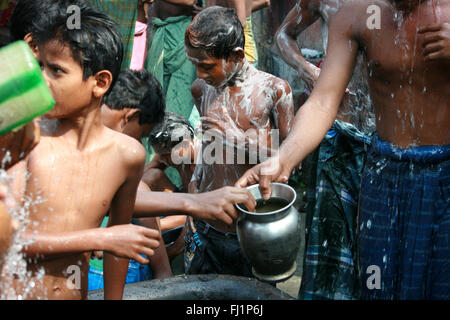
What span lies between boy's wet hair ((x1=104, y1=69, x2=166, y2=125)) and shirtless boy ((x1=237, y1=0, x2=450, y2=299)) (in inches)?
49.9

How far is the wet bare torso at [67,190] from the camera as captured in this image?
6.72 feet

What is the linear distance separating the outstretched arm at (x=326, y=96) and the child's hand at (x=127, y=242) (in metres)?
0.76

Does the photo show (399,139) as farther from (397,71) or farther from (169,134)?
(169,134)

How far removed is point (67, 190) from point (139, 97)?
1503 millimetres

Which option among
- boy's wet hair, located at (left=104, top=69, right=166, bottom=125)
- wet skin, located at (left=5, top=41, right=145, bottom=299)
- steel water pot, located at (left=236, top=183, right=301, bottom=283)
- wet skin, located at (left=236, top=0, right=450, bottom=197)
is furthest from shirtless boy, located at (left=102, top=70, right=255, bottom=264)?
wet skin, located at (left=236, top=0, right=450, bottom=197)

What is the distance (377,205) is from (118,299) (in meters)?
1.20

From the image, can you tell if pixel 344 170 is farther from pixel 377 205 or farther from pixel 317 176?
pixel 377 205

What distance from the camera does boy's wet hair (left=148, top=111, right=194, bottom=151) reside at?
12.9 ft

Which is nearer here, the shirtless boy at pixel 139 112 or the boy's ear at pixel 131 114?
the shirtless boy at pixel 139 112

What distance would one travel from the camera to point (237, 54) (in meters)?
3.33

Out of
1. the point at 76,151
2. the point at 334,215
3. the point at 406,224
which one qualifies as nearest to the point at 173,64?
the point at 334,215

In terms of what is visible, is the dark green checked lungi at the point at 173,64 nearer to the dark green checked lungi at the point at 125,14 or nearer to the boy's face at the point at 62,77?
the dark green checked lungi at the point at 125,14

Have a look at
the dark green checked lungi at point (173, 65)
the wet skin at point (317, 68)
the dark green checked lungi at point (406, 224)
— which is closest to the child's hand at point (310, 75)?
the wet skin at point (317, 68)
